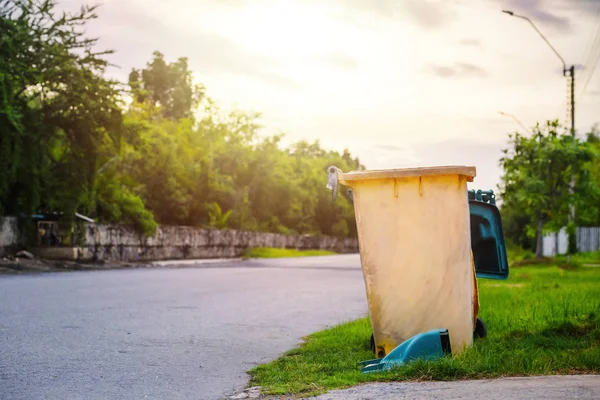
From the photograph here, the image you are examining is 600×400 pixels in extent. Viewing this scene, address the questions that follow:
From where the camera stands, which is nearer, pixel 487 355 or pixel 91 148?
pixel 487 355

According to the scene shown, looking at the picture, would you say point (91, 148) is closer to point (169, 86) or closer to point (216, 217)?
point (216, 217)

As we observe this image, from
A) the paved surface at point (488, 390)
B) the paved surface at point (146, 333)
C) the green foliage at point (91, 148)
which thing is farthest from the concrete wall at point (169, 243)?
the paved surface at point (488, 390)

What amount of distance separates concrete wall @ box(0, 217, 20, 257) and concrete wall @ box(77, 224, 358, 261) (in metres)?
2.45

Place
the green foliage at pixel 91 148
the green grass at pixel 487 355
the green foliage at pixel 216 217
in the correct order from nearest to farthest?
1. the green grass at pixel 487 355
2. the green foliage at pixel 91 148
3. the green foliage at pixel 216 217

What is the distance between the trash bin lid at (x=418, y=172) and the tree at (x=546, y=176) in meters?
22.3

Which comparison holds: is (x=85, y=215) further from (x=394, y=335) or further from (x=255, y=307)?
(x=394, y=335)

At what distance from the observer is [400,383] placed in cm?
538

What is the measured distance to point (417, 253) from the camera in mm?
6449

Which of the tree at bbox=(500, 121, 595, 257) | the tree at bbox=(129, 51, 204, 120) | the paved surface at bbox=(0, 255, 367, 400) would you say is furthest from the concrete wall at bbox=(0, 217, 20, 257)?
the tree at bbox=(129, 51, 204, 120)

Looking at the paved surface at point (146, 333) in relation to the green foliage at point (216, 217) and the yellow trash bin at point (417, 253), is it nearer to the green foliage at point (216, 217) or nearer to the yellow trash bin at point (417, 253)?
the yellow trash bin at point (417, 253)

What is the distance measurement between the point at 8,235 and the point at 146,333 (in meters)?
18.8

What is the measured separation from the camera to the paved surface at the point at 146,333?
585 centimetres

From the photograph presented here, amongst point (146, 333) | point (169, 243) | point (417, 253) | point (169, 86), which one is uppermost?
point (169, 86)

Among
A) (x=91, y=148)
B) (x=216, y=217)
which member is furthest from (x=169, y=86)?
(x=91, y=148)
